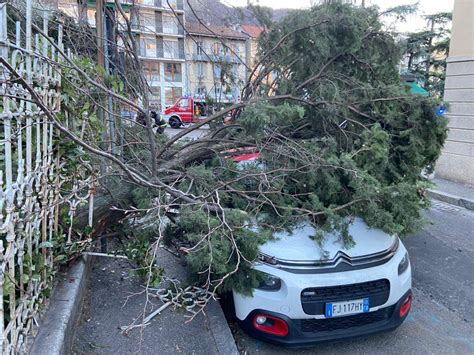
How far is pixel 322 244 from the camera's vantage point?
3.03 m

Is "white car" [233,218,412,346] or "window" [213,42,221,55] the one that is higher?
"window" [213,42,221,55]

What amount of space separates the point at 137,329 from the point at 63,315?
65cm

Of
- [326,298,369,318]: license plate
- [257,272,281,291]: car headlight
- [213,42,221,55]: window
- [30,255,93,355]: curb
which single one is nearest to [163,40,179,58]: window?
[213,42,221,55]: window

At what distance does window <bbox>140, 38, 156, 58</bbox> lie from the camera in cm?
527

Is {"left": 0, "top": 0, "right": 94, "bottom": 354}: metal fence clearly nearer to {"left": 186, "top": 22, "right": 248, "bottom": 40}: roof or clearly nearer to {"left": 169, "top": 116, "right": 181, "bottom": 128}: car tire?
{"left": 186, "top": 22, "right": 248, "bottom": 40}: roof

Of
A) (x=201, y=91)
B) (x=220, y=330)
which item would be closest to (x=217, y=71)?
(x=201, y=91)

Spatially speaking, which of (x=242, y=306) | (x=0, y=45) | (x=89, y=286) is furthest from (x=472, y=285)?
(x=0, y=45)

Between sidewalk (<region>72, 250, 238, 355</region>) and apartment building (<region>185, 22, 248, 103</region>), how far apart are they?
100 inches

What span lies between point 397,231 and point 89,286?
277cm

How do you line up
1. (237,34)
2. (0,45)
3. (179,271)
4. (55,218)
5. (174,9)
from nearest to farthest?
1. (0,45)
2. (55,218)
3. (179,271)
4. (174,9)
5. (237,34)

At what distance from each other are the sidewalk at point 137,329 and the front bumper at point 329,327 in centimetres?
32

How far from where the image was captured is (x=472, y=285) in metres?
4.27

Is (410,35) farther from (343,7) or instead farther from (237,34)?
(237,34)

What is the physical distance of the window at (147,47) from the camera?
207 inches
